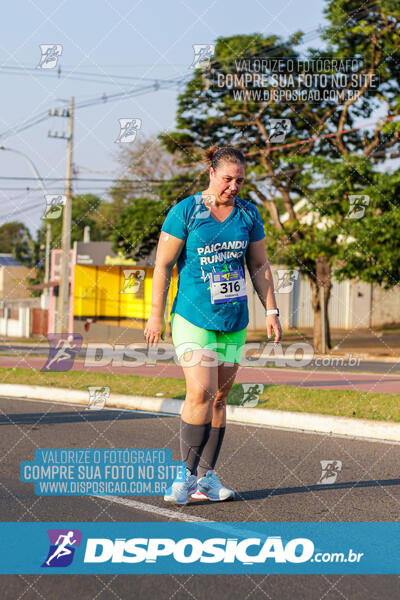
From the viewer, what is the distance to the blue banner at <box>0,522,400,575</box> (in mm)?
3742

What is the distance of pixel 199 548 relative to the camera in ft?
13.0

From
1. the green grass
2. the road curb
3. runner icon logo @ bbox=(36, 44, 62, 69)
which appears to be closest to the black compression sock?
the road curb

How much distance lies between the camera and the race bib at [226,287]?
4.88 metres

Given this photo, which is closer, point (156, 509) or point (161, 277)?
point (156, 509)

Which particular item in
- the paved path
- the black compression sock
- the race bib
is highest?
the race bib

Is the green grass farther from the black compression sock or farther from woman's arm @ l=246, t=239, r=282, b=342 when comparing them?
the black compression sock

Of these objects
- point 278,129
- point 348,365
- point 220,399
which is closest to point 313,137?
point 278,129

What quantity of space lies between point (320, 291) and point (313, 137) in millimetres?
4762

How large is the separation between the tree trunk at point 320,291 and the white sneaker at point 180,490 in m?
18.2

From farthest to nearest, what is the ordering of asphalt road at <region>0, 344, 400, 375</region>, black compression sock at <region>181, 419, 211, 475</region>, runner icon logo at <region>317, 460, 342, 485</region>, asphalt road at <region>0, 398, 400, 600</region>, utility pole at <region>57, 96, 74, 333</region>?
utility pole at <region>57, 96, 74, 333</region>
asphalt road at <region>0, 344, 400, 375</region>
runner icon logo at <region>317, 460, 342, 485</region>
black compression sock at <region>181, 419, 211, 475</region>
asphalt road at <region>0, 398, 400, 600</region>

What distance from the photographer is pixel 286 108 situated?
2441 centimetres

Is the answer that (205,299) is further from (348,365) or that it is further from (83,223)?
(83,223)

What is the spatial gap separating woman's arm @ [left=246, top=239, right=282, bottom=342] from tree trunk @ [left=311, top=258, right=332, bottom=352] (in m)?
17.7

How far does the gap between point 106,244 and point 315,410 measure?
28358mm
